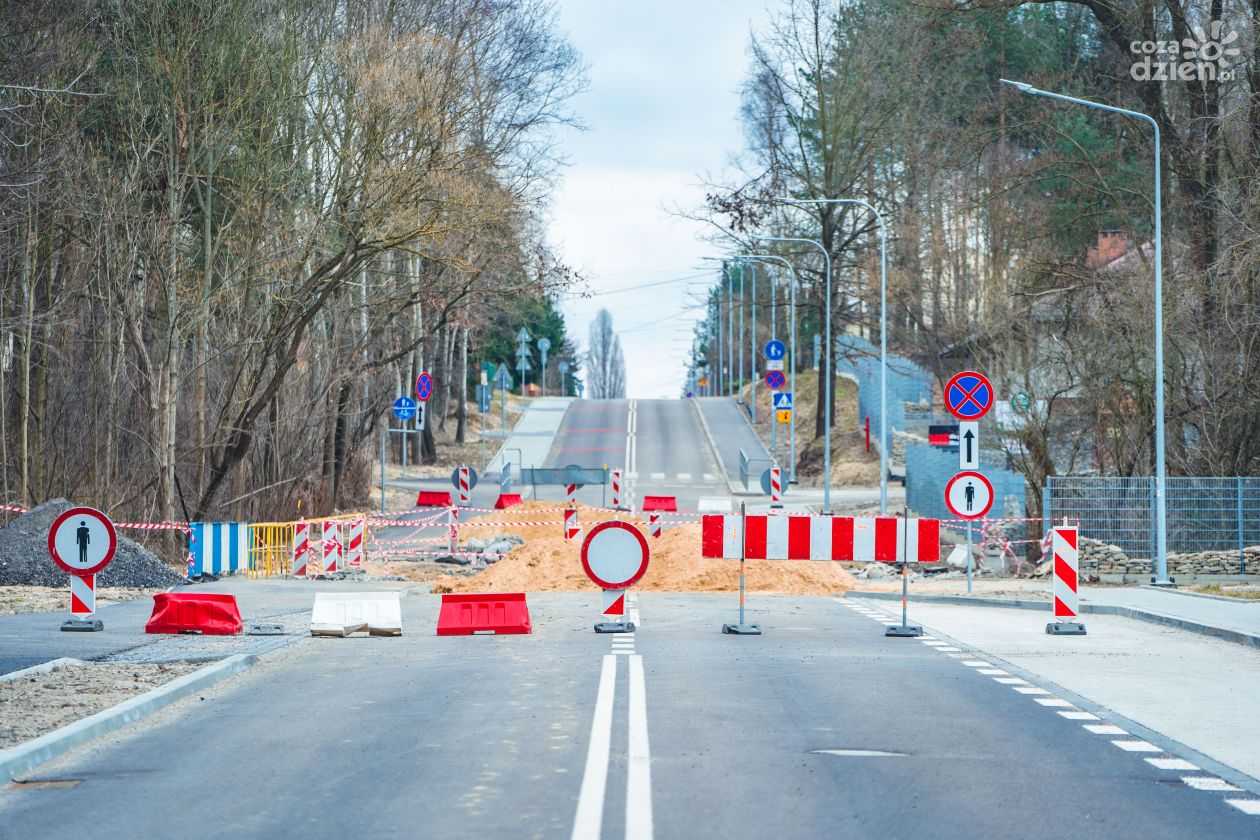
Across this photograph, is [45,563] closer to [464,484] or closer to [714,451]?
[464,484]

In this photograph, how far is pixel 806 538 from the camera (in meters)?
17.4

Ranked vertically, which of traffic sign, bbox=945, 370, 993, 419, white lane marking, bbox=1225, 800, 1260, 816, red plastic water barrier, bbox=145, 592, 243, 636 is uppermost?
traffic sign, bbox=945, 370, 993, 419

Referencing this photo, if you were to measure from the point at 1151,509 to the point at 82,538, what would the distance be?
19.0 m

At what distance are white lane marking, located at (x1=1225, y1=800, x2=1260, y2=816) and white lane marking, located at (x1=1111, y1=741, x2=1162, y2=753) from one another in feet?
5.07

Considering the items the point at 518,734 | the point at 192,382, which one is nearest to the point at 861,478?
the point at 192,382

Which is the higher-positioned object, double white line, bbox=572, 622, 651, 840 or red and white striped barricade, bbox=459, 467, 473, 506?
red and white striped barricade, bbox=459, 467, 473, 506

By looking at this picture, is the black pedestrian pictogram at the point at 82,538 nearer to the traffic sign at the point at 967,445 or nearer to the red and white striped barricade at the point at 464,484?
the traffic sign at the point at 967,445

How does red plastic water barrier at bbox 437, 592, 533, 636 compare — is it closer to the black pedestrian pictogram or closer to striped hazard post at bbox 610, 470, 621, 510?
the black pedestrian pictogram

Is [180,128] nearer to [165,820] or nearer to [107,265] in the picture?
[107,265]

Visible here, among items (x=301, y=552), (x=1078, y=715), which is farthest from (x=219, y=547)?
(x=1078, y=715)

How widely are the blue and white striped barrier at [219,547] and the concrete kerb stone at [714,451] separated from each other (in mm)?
28834

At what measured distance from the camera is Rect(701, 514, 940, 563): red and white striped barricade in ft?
56.5

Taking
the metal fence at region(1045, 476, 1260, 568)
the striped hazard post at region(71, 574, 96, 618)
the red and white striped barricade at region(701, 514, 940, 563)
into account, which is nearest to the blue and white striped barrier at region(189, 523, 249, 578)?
the striped hazard post at region(71, 574, 96, 618)

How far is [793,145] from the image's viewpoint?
2343 inches
